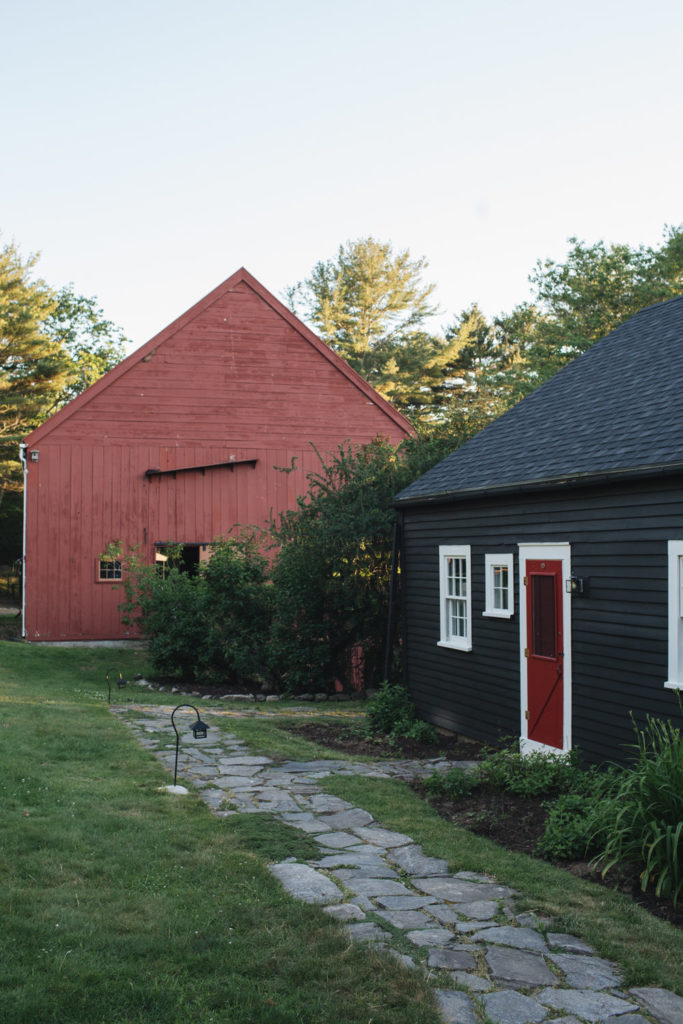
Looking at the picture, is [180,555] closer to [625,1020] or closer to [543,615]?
[543,615]

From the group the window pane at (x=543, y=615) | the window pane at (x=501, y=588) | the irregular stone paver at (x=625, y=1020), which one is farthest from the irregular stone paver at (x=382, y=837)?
the window pane at (x=501, y=588)

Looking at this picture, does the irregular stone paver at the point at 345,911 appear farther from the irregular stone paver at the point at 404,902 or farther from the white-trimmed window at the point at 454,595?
the white-trimmed window at the point at 454,595

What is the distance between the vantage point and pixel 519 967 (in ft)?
14.9

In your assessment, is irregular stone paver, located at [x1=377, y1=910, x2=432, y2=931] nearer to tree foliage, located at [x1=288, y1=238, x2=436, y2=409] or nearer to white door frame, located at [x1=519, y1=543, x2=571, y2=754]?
white door frame, located at [x1=519, y1=543, x2=571, y2=754]

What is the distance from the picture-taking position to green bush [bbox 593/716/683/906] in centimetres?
570

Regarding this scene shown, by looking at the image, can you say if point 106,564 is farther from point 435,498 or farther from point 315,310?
point 315,310

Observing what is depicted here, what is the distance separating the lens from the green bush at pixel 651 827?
570 cm

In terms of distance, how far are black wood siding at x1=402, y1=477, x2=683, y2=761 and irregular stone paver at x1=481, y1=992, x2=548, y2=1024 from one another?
394 centimetres

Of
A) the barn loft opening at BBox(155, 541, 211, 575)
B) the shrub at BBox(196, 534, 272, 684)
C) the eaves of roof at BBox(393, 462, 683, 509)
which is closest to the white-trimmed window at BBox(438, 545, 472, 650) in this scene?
the eaves of roof at BBox(393, 462, 683, 509)

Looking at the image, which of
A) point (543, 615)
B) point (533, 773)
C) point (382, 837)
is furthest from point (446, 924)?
point (543, 615)

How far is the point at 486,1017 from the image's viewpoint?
3.97m

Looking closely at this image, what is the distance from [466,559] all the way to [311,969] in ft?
24.6

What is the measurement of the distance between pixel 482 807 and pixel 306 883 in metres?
2.78

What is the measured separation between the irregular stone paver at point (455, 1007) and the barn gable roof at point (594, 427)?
4764 millimetres
